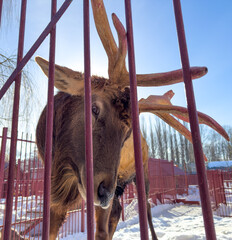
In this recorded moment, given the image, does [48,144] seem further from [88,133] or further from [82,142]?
[82,142]

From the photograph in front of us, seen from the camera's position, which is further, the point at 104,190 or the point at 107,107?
the point at 107,107

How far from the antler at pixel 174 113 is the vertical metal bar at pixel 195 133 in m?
0.57

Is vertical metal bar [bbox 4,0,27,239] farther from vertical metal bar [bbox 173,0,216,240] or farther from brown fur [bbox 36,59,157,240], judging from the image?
vertical metal bar [bbox 173,0,216,240]

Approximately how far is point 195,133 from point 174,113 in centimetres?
93

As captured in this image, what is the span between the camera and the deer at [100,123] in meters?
1.66

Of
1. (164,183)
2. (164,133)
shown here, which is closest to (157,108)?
(164,183)

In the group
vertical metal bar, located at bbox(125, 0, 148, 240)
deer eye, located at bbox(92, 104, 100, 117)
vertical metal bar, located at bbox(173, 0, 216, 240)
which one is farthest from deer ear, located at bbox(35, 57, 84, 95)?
vertical metal bar, located at bbox(173, 0, 216, 240)

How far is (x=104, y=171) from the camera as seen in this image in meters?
1.75

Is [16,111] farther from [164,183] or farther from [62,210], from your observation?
[164,183]

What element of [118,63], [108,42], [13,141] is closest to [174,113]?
[118,63]

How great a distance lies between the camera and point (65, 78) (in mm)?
1737

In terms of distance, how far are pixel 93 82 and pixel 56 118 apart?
2.24 ft

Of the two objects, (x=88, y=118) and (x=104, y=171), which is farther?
(x=104, y=171)

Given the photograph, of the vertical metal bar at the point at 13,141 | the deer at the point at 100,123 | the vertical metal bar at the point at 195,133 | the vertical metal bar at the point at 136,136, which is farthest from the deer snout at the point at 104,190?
the vertical metal bar at the point at 195,133
